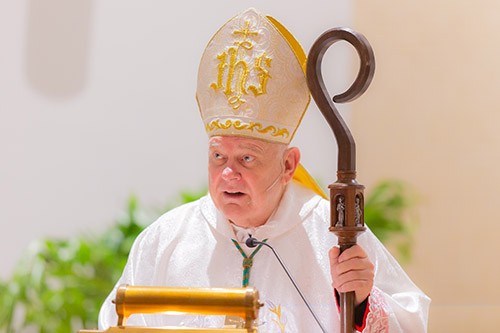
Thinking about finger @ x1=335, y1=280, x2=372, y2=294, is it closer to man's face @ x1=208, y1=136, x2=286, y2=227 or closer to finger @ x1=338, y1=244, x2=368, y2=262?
finger @ x1=338, y1=244, x2=368, y2=262

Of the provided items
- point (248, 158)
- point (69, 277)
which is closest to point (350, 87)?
point (248, 158)

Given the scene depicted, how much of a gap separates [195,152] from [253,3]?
145 centimetres

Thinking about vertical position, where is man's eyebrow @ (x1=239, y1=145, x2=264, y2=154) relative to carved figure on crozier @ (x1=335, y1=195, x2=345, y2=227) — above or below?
above

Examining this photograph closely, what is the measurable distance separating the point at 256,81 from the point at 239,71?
0.09m

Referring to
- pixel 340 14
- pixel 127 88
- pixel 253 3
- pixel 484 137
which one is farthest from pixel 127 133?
pixel 484 137

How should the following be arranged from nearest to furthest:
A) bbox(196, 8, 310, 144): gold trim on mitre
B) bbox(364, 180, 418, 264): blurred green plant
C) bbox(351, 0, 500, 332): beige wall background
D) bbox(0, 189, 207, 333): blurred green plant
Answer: bbox(196, 8, 310, 144): gold trim on mitre < bbox(0, 189, 207, 333): blurred green plant < bbox(364, 180, 418, 264): blurred green plant < bbox(351, 0, 500, 332): beige wall background

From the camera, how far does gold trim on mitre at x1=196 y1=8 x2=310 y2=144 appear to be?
299 cm

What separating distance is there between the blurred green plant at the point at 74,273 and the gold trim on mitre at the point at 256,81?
2.11m

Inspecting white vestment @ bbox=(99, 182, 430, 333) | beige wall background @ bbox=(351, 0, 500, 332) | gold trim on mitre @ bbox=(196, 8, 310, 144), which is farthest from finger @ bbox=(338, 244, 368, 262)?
beige wall background @ bbox=(351, 0, 500, 332)

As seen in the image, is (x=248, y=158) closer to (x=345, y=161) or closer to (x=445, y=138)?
(x=345, y=161)

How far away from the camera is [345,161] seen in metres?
2.35

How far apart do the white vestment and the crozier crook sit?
20.3 inches

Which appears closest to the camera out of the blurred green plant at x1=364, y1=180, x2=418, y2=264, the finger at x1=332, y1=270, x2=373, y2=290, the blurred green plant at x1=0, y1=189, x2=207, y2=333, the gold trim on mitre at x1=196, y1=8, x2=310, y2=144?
the finger at x1=332, y1=270, x2=373, y2=290

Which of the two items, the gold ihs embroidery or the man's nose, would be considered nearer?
the man's nose
